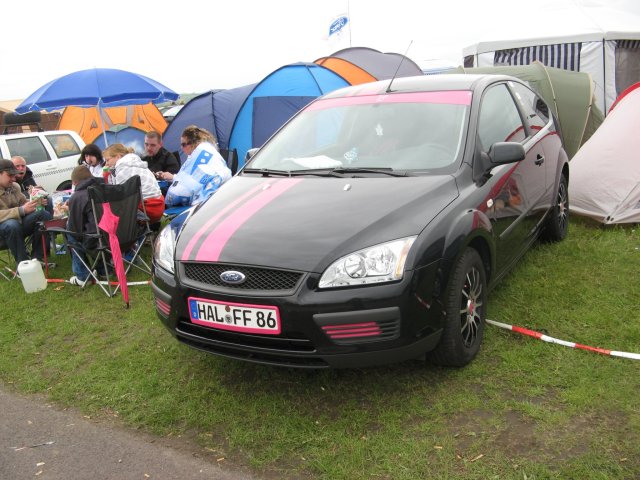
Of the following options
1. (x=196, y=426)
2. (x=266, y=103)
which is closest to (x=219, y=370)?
(x=196, y=426)

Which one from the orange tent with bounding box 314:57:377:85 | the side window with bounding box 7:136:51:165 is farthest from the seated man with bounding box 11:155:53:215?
the orange tent with bounding box 314:57:377:85

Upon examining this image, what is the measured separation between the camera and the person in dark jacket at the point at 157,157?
8.20 m

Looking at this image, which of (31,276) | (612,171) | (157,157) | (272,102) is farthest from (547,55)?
(31,276)

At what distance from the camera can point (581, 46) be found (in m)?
11.8

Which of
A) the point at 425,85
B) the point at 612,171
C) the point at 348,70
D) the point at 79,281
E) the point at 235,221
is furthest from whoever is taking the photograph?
the point at 348,70

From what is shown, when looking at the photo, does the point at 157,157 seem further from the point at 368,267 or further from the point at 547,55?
the point at 547,55

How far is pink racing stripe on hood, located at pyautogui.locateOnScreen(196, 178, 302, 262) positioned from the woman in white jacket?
2.98m

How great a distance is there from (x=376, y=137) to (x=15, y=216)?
4410 millimetres

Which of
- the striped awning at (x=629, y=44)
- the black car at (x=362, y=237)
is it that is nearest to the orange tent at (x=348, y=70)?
the striped awning at (x=629, y=44)

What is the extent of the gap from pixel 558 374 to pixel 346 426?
1234 millimetres

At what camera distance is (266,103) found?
994 cm

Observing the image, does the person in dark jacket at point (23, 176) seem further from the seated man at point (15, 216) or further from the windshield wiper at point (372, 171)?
the windshield wiper at point (372, 171)

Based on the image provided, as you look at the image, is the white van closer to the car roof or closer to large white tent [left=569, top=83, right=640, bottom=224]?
the car roof

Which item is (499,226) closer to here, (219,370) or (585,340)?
(585,340)
